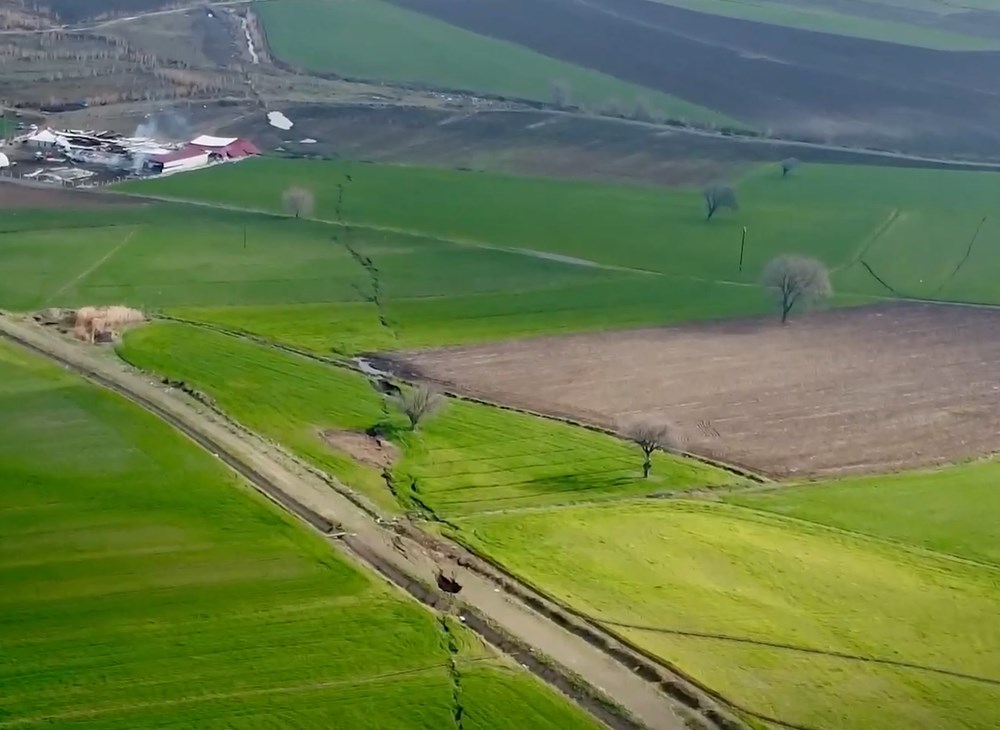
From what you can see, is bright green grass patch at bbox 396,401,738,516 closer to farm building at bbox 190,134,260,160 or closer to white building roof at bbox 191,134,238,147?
farm building at bbox 190,134,260,160

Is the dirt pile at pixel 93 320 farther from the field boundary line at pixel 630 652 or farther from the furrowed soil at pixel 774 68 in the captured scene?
the furrowed soil at pixel 774 68

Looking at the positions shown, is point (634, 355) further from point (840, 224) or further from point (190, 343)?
point (840, 224)

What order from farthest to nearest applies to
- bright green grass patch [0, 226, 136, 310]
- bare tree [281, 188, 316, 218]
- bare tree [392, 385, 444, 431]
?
bare tree [281, 188, 316, 218]
bright green grass patch [0, 226, 136, 310]
bare tree [392, 385, 444, 431]

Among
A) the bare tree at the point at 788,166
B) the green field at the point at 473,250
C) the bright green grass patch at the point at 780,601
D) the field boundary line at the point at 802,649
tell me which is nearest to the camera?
the bright green grass patch at the point at 780,601

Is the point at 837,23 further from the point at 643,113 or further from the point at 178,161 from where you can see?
the point at 178,161

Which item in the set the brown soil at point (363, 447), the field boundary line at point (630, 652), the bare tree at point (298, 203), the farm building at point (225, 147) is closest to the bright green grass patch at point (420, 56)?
the farm building at point (225, 147)

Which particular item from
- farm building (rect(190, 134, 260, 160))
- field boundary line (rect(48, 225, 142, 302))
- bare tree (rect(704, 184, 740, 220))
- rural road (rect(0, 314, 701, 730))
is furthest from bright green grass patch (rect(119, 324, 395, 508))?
bare tree (rect(704, 184, 740, 220))

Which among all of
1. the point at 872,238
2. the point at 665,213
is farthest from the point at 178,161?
the point at 872,238
